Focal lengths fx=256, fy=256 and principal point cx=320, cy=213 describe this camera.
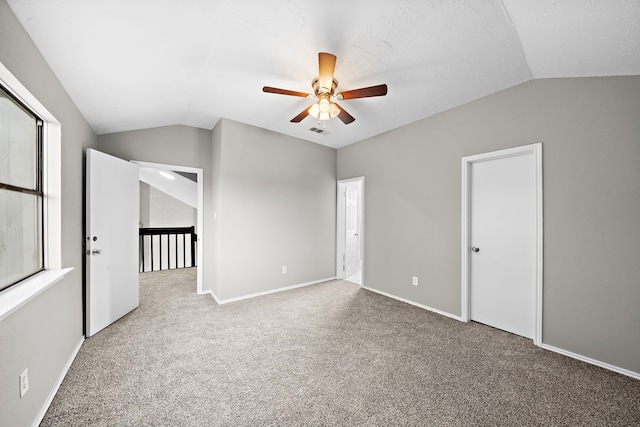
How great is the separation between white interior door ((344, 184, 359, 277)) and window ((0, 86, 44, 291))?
414 cm

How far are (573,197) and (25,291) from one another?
13.4ft

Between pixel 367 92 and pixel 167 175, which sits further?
pixel 167 175

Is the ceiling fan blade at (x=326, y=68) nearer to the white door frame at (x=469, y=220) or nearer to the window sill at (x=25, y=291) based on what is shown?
the white door frame at (x=469, y=220)

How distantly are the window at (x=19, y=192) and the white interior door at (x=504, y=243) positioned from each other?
396 cm

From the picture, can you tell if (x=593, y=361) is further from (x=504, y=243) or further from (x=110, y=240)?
(x=110, y=240)

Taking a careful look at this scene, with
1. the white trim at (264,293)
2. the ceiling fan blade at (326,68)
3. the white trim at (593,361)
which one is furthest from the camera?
the white trim at (264,293)

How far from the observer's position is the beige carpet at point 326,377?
5.31 feet

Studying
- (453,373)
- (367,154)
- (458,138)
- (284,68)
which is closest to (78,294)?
(284,68)

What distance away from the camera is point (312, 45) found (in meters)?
2.05

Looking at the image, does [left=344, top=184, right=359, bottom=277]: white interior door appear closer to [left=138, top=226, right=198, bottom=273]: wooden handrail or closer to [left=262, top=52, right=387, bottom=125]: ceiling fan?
[left=262, top=52, right=387, bottom=125]: ceiling fan

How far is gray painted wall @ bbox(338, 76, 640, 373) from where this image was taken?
80.6 inches

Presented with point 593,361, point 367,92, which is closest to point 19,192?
point 367,92

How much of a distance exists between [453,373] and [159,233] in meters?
6.08

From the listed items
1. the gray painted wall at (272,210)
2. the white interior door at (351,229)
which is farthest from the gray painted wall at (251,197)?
the white interior door at (351,229)
